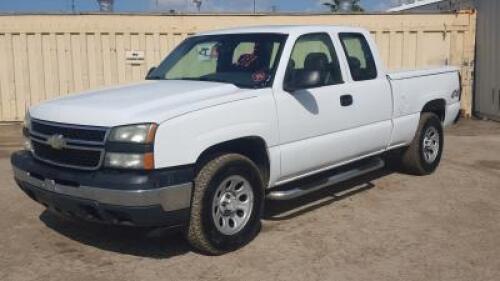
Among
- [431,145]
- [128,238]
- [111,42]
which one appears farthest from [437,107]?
[111,42]

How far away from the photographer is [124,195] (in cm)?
413

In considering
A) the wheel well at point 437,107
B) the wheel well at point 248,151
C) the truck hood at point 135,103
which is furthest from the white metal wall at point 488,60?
the truck hood at point 135,103

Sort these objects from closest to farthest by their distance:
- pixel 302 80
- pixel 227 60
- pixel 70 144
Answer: pixel 70 144
pixel 302 80
pixel 227 60

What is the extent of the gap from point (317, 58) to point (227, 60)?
865mm

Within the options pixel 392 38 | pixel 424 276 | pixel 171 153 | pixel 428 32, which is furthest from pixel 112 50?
pixel 424 276

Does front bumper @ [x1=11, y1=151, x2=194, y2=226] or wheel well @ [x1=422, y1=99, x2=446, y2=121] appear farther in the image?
wheel well @ [x1=422, y1=99, x2=446, y2=121]

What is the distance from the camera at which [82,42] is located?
40.9 ft

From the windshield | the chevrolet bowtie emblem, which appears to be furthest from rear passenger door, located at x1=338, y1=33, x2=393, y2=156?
the chevrolet bowtie emblem

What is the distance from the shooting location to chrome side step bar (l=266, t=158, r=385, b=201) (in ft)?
17.3

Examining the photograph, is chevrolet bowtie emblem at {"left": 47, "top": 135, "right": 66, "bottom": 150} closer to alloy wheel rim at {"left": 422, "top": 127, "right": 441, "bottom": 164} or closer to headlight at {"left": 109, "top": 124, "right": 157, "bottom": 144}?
headlight at {"left": 109, "top": 124, "right": 157, "bottom": 144}

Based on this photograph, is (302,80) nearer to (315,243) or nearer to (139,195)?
(315,243)

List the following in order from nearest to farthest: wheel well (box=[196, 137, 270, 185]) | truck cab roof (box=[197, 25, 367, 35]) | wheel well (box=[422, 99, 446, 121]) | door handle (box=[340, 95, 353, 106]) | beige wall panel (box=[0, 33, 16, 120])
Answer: wheel well (box=[196, 137, 270, 185]), truck cab roof (box=[197, 25, 367, 35]), door handle (box=[340, 95, 353, 106]), wheel well (box=[422, 99, 446, 121]), beige wall panel (box=[0, 33, 16, 120])

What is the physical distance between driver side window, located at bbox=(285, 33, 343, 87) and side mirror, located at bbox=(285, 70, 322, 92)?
8cm

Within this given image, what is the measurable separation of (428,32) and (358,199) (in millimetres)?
7420
